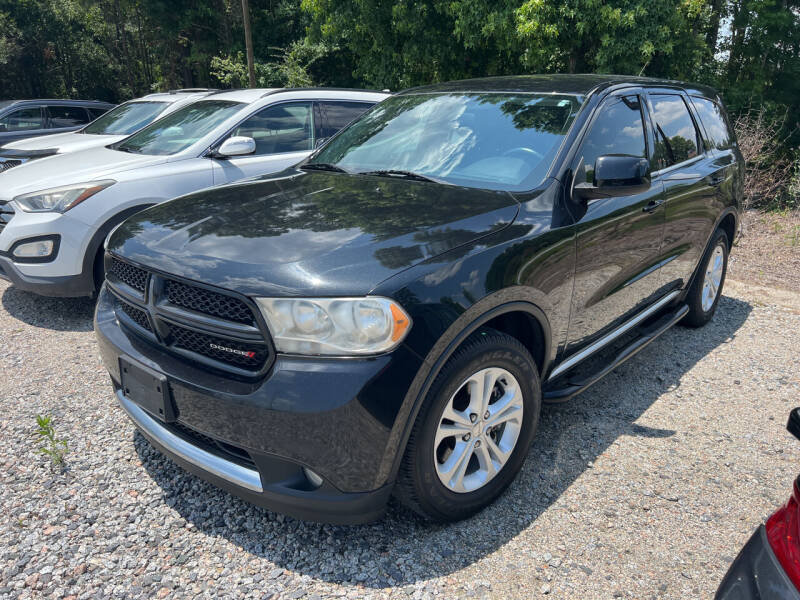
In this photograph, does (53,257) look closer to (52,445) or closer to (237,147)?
(237,147)

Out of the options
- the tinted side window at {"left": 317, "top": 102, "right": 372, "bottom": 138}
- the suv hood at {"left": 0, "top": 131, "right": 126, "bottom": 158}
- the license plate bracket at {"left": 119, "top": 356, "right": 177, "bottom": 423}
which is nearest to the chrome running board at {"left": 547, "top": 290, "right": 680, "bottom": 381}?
the license plate bracket at {"left": 119, "top": 356, "right": 177, "bottom": 423}

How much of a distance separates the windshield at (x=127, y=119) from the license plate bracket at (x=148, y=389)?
639 cm

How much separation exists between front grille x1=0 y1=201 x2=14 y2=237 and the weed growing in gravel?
2.31m

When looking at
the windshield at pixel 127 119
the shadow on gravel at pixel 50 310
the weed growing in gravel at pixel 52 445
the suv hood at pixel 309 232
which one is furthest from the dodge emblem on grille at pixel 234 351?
the windshield at pixel 127 119

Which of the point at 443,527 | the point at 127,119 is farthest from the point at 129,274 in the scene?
the point at 127,119

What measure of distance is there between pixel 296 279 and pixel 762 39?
43.5 feet

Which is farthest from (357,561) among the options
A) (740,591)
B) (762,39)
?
(762,39)

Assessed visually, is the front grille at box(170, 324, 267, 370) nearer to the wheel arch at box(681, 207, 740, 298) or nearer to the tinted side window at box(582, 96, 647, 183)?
the tinted side window at box(582, 96, 647, 183)

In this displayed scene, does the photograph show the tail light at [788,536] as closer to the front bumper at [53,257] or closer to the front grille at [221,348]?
the front grille at [221,348]

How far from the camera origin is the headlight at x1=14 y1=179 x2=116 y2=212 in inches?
175

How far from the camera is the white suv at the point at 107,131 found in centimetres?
766

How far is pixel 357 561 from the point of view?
2.33 metres

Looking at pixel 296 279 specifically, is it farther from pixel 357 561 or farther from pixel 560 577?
pixel 560 577

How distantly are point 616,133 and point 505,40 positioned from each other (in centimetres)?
936
